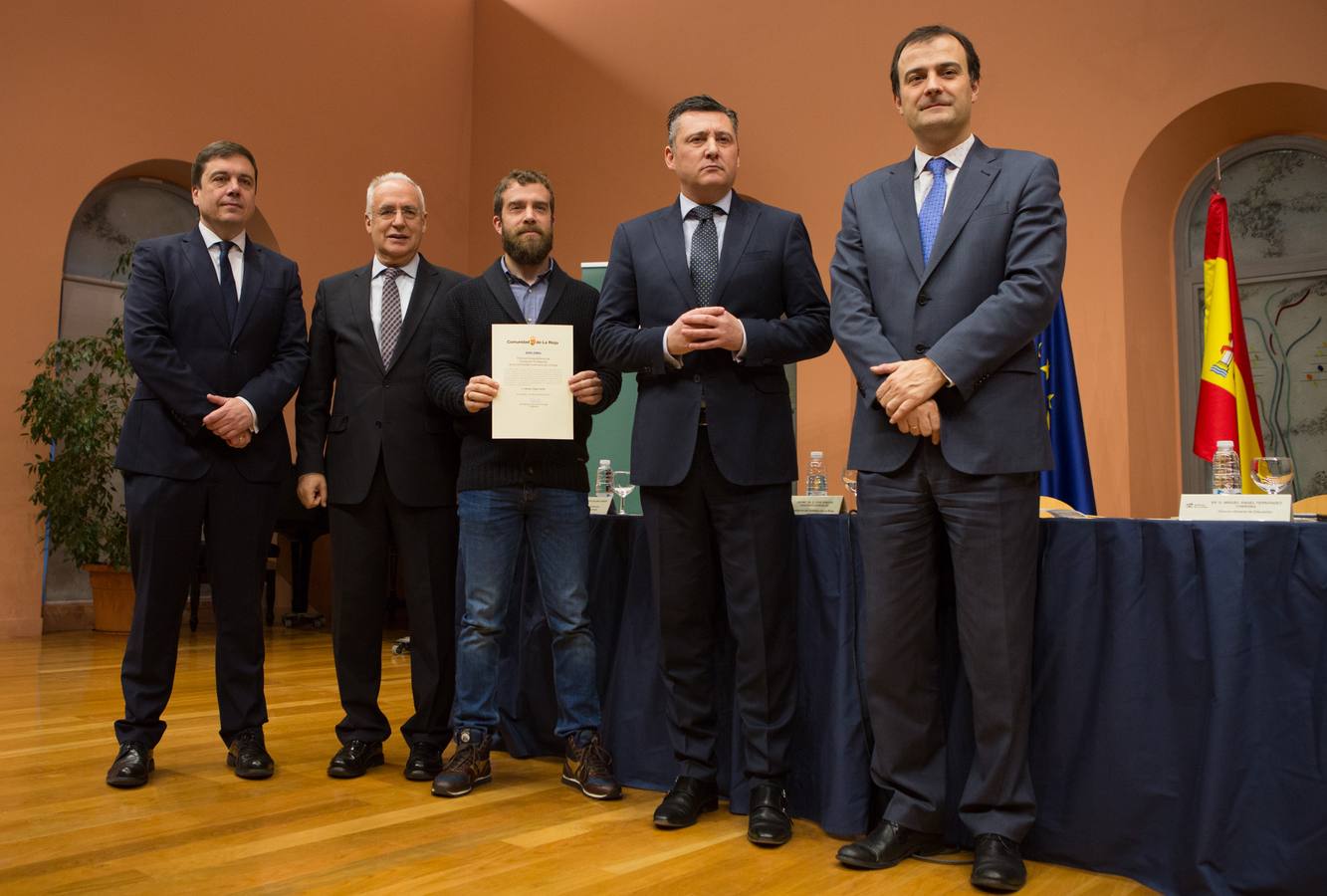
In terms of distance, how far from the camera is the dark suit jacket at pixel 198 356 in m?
2.73

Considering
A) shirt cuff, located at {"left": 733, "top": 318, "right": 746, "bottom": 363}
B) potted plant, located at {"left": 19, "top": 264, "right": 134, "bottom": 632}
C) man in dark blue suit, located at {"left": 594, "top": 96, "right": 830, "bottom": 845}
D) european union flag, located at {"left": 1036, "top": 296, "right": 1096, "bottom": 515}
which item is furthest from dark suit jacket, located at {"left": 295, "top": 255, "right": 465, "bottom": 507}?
potted plant, located at {"left": 19, "top": 264, "right": 134, "bottom": 632}

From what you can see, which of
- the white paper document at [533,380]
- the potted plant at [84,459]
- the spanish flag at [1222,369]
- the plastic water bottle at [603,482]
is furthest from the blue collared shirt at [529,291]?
the potted plant at [84,459]

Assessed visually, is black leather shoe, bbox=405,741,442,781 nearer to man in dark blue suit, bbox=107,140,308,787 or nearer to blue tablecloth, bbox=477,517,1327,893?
man in dark blue suit, bbox=107,140,308,787

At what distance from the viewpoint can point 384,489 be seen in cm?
283

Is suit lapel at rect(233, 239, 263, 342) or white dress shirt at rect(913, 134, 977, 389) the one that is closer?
white dress shirt at rect(913, 134, 977, 389)

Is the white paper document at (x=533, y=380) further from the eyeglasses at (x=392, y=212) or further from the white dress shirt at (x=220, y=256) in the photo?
the white dress shirt at (x=220, y=256)

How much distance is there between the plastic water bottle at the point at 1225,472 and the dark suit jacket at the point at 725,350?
869mm

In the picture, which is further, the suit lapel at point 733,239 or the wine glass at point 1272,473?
the suit lapel at point 733,239

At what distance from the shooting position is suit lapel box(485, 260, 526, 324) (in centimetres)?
278

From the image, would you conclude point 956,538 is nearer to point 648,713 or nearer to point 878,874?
point 878,874

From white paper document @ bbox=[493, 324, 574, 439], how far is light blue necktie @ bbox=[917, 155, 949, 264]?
894 millimetres

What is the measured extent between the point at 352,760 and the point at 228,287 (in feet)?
4.27

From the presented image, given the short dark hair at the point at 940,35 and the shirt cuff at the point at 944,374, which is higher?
the short dark hair at the point at 940,35

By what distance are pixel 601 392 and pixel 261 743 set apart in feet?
4.30
